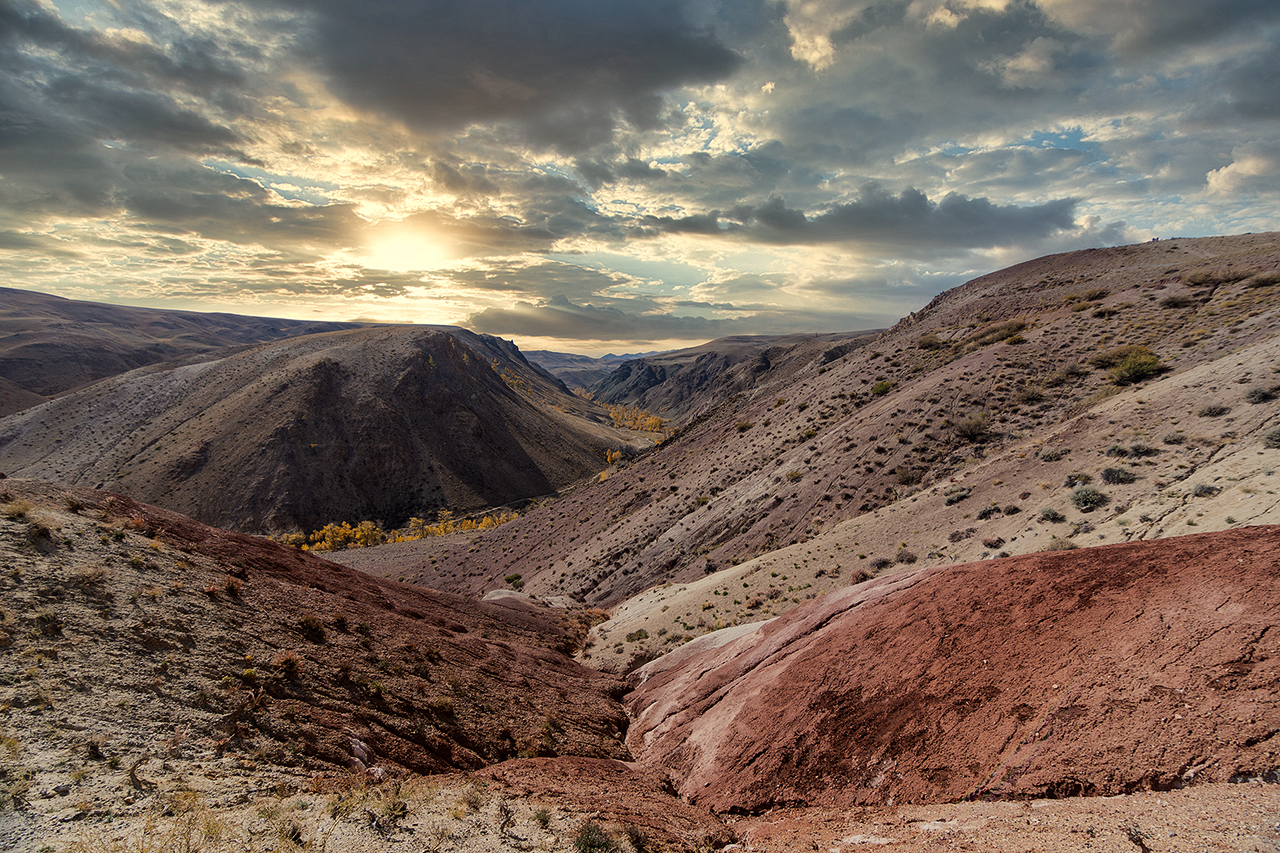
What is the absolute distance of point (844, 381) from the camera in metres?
45.9

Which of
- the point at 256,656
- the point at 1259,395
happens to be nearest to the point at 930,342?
the point at 1259,395

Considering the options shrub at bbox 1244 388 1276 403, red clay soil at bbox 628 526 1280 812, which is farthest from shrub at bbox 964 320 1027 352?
red clay soil at bbox 628 526 1280 812

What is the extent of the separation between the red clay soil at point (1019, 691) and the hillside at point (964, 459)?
20.6 feet

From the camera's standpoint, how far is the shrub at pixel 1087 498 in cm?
A: 1678

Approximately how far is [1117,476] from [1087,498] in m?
1.58

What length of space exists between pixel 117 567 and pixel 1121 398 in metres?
37.8

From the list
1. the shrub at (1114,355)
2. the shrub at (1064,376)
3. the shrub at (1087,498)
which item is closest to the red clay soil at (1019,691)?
the shrub at (1087,498)

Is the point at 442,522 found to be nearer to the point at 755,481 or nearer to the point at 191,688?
the point at 755,481

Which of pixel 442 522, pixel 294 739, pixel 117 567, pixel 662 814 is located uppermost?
pixel 117 567

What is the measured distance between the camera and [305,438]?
10400cm

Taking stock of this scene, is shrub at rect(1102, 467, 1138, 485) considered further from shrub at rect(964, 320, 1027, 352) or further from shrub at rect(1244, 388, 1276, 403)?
shrub at rect(964, 320, 1027, 352)

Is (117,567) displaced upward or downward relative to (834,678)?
upward

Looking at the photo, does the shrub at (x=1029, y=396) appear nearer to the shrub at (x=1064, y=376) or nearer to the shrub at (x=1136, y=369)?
the shrub at (x=1064, y=376)

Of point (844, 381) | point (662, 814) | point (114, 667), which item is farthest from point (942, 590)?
point (844, 381)
